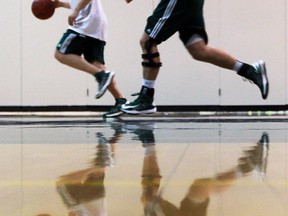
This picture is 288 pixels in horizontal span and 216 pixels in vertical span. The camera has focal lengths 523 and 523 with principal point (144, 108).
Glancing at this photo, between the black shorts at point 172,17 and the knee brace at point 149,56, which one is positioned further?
the knee brace at point 149,56

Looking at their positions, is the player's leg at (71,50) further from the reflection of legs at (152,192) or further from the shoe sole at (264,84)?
the reflection of legs at (152,192)

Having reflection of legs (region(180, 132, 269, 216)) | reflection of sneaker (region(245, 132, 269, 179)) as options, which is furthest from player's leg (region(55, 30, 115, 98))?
reflection of legs (region(180, 132, 269, 216))

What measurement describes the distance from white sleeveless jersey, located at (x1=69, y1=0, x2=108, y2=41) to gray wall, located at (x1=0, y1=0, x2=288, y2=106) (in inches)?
92.7

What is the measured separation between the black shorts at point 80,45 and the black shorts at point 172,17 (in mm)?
1133

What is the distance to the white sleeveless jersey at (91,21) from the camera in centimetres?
443

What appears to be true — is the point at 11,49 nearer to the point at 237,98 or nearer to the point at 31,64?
the point at 31,64

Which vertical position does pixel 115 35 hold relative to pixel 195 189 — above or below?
above

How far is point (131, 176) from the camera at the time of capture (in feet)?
4.99

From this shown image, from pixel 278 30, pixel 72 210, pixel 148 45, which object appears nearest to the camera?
pixel 72 210

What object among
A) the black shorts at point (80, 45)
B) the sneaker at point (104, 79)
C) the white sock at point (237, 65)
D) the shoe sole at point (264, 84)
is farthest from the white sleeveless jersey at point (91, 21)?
the shoe sole at point (264, 84)

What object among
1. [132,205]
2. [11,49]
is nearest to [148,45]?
[132,205]

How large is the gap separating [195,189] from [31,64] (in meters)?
5.97

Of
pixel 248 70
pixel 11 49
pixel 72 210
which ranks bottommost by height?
pixel 72 210

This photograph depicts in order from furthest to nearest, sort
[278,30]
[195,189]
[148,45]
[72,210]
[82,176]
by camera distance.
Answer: [278,30]
[148,45]
[82,176]
[195,189]
[72,210]
